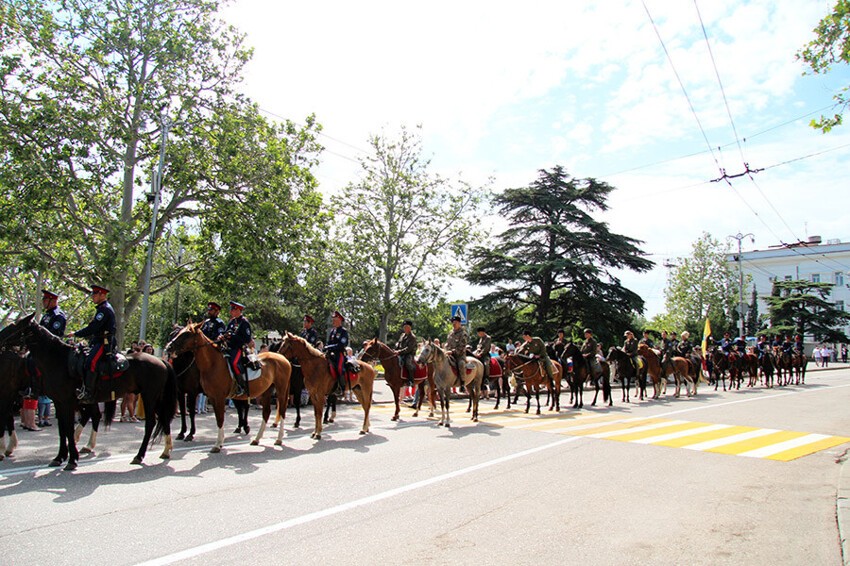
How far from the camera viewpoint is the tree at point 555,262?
1426 inches

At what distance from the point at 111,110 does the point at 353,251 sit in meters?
14.5

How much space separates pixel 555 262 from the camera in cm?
3547

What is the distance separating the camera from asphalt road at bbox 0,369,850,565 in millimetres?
5277

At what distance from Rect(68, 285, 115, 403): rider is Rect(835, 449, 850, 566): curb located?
9.73 m

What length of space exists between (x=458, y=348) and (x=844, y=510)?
9.48 m

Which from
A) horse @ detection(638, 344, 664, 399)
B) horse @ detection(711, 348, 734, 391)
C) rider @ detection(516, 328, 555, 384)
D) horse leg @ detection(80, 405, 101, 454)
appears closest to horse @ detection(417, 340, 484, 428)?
rider @ detection(516, 328, 555, 384)

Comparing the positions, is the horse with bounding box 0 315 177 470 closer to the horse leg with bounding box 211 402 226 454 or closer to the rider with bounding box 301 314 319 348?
the horse leg with bounding box 211 402 226 454

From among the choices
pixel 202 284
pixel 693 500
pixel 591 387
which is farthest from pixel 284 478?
pixel 591 387

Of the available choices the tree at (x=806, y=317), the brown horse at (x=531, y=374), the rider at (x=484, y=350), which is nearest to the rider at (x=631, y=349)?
the brown horse at (x=531, y=374)

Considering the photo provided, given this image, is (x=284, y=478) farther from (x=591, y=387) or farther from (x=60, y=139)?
(x=591, y=387)

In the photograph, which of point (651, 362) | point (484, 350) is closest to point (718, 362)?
point (651, 362)

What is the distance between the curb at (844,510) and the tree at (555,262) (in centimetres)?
2707

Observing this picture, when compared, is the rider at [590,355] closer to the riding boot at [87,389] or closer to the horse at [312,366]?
the horse at [312,366]

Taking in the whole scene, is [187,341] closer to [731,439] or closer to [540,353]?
[540,353]
